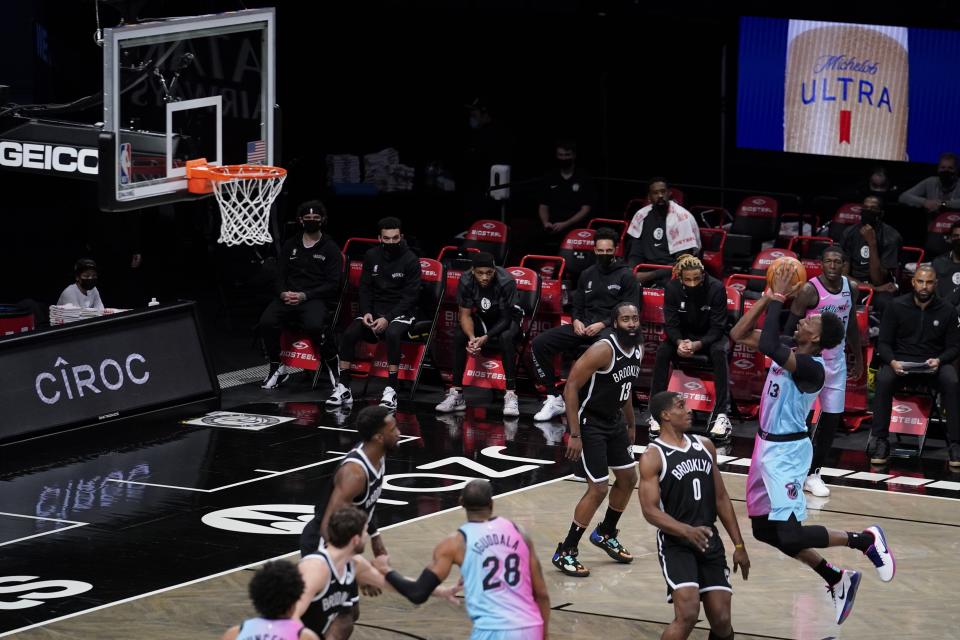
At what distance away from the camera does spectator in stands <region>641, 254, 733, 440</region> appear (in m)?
14.4

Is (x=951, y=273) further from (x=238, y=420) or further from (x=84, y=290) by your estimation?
(x=84, y=290)

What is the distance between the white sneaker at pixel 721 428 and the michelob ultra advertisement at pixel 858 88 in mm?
6461

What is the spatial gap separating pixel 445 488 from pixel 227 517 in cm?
185

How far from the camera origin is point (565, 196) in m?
18.8

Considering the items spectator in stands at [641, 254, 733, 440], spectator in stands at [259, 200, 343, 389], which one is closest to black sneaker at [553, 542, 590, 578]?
spectator in stands at [641, 254, 733, 440]

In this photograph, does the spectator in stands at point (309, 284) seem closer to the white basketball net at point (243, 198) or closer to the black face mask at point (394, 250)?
the black face mask at point (394, 250)

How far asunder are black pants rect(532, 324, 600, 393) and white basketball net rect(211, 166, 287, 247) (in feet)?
12.7

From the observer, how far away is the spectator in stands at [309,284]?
16.2 metres

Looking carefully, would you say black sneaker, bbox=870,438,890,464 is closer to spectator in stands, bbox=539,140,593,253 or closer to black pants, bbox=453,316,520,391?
black pants, bbox=453,316,520,391

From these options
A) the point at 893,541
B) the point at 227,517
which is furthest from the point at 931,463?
the point at 227,517

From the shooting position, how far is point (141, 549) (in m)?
11.2

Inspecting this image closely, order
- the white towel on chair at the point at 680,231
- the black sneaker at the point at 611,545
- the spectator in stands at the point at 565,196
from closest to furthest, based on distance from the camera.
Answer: the black sneaker at the point at 611,545, the white towel on chair at the point at 680,231, the spectator in stands at the point at 565,196

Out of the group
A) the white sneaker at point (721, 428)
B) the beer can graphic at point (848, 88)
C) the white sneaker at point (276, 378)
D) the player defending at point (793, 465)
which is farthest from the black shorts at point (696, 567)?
the beer can graphic at point (848, 88)

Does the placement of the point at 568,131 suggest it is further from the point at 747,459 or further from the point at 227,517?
the point at 227,517
